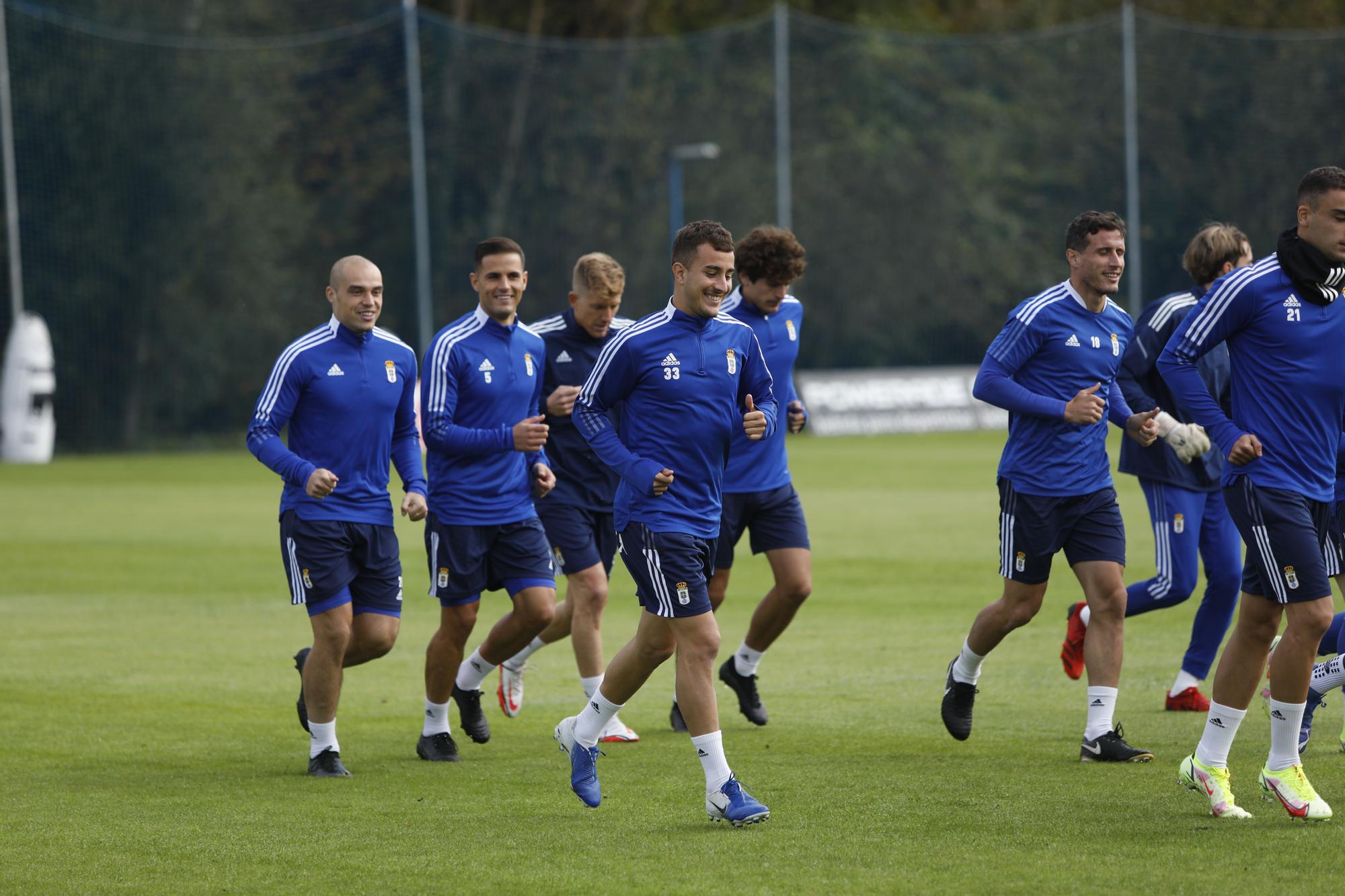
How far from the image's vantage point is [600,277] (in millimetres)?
8445

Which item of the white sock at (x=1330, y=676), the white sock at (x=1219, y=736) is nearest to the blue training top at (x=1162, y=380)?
the white sock at (x=1330, y=676)

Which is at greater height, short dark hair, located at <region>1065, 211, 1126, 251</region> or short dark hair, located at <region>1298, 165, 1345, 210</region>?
short dark hair, located at <region>1298, 165, 1345, 210</region>

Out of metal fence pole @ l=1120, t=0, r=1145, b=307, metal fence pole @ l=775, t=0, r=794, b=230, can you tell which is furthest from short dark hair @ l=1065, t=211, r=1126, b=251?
metal fence pole @ l=1120, t=0, r=1145, b=307

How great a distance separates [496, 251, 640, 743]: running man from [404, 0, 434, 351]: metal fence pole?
2431 cm

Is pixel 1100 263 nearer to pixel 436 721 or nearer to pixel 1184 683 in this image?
pixel 1184 683

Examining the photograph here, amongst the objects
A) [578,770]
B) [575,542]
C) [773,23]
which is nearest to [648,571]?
[578,770]

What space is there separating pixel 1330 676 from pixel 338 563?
4.30 meters

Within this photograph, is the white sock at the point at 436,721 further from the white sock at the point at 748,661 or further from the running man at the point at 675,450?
the white sock at the point at 748,661

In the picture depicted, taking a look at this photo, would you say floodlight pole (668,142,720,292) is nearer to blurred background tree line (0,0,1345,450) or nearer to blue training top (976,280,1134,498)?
blurred background tree line (0,0,1345,450)

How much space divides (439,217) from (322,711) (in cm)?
2777

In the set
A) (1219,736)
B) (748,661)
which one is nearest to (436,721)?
(748,661)

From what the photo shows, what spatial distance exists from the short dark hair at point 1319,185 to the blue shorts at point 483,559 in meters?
3.67

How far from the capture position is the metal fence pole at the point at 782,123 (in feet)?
119

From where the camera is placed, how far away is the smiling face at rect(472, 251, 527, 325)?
26.1 ft
